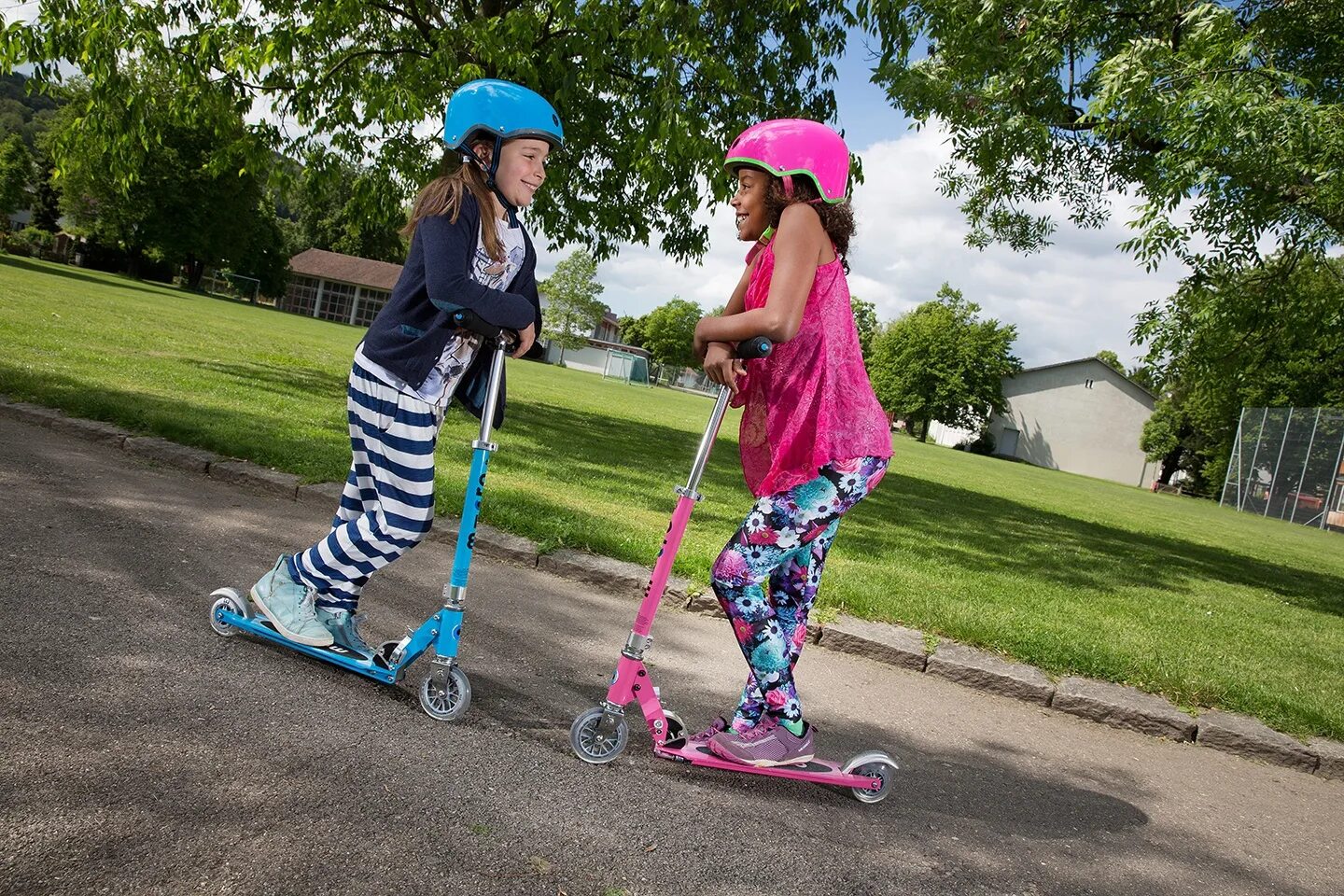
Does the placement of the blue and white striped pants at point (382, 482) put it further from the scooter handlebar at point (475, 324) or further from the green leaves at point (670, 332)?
the green leaves at point (670, 332)

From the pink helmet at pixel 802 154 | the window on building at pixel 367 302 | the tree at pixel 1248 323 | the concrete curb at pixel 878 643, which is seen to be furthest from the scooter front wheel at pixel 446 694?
the window on building at pixel 367 302

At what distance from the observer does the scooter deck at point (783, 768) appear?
2.99 meters

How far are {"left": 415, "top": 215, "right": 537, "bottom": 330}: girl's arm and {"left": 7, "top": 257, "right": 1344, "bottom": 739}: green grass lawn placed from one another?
9.22ft

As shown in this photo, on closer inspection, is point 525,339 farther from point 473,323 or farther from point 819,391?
point 819,391

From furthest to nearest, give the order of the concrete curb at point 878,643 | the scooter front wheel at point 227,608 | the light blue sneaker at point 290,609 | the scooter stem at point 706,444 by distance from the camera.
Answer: the concrete curb at point 878,643
the scooter front wheel at point 227,608
the light blue sneaker at point 290,609
the scooter stem at point 706,444

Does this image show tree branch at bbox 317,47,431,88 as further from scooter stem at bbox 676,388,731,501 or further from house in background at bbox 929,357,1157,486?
house in background at bbox 929,357,1157,486

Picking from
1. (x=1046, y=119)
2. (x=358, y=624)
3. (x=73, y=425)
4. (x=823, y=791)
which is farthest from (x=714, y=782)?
(x=1046, y=119)

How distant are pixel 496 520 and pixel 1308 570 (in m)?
13.5

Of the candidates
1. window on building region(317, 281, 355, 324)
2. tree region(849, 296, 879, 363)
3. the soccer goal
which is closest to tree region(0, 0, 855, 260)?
the soccer goal

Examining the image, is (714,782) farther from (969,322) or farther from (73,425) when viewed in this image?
(969,322)

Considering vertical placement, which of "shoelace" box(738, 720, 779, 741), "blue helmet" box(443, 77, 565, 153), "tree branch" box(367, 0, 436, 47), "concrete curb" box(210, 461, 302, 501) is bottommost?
"concrete curb" box(210, 461, 302, 501)

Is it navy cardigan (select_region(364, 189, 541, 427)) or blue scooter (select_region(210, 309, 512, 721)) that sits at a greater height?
navy cardigan (select_region(364, 189, 541, 427))

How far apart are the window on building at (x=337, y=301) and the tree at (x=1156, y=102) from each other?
70360 mm

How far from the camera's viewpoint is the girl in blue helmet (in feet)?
9.88
